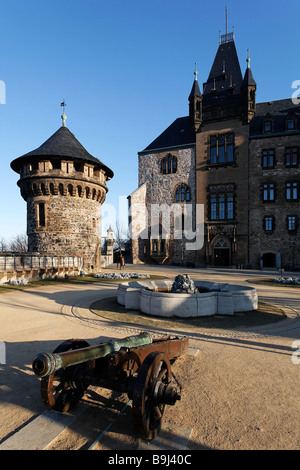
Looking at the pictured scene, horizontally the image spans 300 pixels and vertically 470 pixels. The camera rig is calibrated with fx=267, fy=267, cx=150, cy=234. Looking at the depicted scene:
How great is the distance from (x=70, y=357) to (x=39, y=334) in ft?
13.2

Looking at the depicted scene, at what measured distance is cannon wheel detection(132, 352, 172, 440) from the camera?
8.53 ft

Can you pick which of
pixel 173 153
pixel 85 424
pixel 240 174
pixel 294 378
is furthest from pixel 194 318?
pixel 173 153

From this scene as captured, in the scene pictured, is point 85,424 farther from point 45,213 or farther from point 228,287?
point 45,213

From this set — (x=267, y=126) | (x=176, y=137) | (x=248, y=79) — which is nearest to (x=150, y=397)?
(x=267, y=126)

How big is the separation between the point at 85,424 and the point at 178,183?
31.8m

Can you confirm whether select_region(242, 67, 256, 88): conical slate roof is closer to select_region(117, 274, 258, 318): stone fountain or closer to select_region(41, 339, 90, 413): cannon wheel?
select_region(117, 274, 258, 318): stone fountain

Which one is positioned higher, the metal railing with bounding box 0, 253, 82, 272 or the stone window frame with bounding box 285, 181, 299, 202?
→ the stone window frame with bounding box 285, 181, 299, 202

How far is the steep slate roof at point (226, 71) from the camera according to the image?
3329cm

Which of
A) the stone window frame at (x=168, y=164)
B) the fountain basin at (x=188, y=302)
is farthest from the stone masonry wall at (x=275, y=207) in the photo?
the fountain basin at (x=188, y=302)

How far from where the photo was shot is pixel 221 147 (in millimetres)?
31109

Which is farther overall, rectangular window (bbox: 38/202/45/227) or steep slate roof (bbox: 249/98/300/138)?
steep slate roof (bbox: 249/98/300/138)

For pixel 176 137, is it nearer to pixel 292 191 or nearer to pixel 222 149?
pixel 222 149

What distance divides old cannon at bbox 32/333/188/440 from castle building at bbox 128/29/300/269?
27.9 m

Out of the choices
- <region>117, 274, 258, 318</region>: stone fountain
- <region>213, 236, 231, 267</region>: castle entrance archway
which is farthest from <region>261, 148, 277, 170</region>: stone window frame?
<region>117, 274, 258, 318</region>: stone fountain
